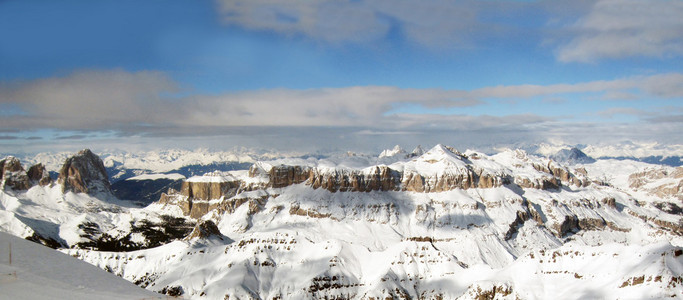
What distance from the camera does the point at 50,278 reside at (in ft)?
44.8

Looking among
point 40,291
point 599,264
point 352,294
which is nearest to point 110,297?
point 40,291

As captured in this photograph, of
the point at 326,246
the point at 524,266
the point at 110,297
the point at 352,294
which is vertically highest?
the point at 110,297

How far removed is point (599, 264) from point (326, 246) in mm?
99435

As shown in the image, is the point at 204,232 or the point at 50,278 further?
the point at 204,232

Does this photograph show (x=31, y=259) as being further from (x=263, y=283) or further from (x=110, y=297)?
(x=263, y=283)

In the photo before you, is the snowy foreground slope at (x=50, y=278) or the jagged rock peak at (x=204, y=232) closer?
the snowy foreground slope at (x=50, y=278)

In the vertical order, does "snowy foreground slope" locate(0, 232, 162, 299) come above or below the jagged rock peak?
above

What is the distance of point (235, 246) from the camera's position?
163 metres

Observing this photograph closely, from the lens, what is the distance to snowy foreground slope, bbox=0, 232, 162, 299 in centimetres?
1245

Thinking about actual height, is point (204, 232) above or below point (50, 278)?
below

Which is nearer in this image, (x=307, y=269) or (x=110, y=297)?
(x=110, y=297)

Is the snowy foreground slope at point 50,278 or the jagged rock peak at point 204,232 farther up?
the snowy foreground slope at point 50,278

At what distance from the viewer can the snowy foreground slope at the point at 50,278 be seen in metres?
12.4

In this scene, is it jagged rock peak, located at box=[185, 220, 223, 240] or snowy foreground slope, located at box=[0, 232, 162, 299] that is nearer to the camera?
snowy foreground slope, located at box=[0, 232, 162, 299]
